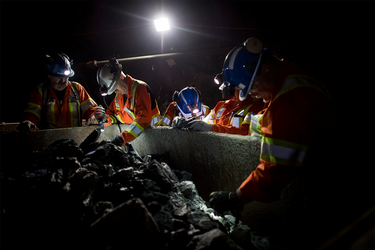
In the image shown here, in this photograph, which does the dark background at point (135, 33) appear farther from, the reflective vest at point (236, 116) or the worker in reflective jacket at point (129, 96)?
the worker in reflective jacket at point (129, 96)

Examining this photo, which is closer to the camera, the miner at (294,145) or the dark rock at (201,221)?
the miner at (294,145)

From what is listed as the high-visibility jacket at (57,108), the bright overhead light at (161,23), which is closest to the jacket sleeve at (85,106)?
the high-visibility jacket at (57,108)

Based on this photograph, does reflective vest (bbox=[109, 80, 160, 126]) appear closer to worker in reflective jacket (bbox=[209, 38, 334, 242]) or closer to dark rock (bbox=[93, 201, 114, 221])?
dark rock (bbox=[93, 201, 114, 221])

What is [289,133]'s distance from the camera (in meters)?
1.10

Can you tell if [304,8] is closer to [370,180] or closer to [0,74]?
[370,180]

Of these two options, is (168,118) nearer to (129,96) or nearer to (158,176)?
(129,96)

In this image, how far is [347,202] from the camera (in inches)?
39.8

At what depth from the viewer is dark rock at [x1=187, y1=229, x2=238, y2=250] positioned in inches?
38.5

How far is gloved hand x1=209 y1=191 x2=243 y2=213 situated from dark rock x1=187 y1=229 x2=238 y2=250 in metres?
0.34

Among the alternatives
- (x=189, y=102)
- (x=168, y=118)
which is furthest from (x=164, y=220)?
(x=168, y=118)

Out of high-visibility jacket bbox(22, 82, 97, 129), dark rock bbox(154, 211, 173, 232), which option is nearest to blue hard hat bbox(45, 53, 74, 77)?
high-visibility jacket bbox(22, 82, 97, 129)

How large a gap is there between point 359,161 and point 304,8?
5.42 m

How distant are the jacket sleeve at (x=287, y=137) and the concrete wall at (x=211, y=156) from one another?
253mm

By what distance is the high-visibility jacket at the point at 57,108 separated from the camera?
3.09 m
